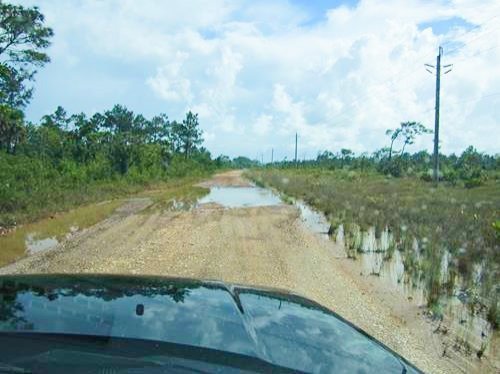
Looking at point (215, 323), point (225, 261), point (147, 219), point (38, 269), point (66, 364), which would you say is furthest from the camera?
point (147, 219)

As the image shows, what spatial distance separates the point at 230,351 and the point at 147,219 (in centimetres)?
1586

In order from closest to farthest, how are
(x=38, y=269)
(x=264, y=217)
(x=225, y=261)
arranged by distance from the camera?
(x=38, y=269)
(x=225, y=261)
(x=264, y=217)

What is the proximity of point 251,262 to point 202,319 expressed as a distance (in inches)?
316

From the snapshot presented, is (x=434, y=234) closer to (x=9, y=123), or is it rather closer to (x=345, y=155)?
(x=9, y=123)

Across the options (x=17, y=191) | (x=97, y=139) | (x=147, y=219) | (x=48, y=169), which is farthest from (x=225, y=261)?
(x=97, y=139)

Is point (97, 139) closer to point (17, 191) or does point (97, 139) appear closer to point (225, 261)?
point (17, 191)

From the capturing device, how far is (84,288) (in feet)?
10.3

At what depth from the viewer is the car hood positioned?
2.25 meters

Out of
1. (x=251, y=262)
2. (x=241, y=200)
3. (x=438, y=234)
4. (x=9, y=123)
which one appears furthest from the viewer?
(x=241, y=200)

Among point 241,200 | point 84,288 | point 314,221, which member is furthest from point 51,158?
point 84,288

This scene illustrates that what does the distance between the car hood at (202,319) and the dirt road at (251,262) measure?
10.8ft

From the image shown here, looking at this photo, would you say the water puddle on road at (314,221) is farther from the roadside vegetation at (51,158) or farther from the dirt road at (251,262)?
the roadside vegetation at (51,158)

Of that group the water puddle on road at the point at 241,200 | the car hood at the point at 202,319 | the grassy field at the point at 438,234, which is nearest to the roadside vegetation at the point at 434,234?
the grassy field at the point at 438,234

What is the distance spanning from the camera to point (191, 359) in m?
2.02
